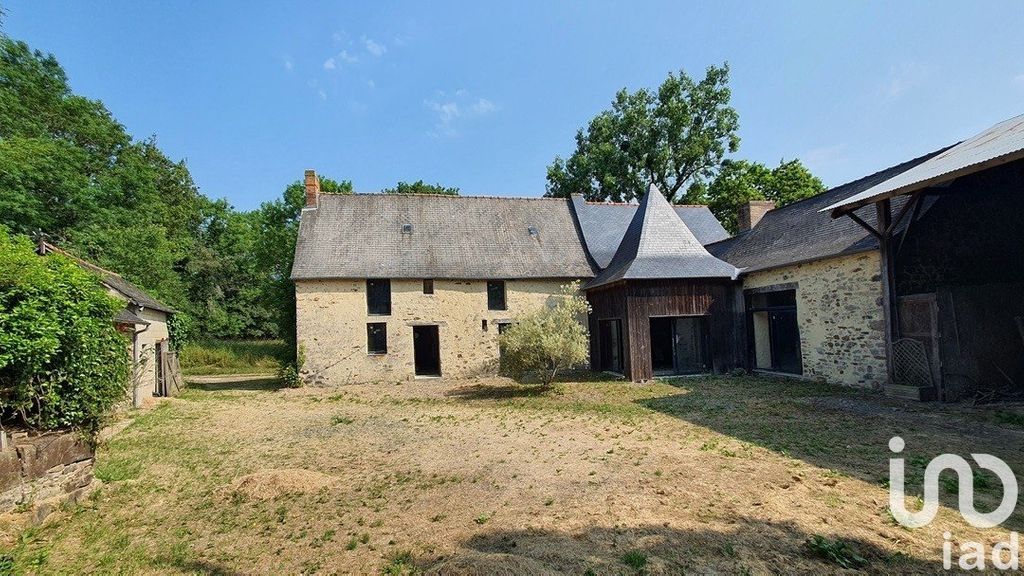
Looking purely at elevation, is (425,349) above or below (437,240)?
below

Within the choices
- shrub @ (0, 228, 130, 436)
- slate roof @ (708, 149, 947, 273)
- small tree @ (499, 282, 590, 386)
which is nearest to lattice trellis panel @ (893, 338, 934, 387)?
slate roof @ (708, 149, 947, 273)

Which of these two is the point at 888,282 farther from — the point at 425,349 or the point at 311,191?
the point at 311,191

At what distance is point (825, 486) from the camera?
491 cm

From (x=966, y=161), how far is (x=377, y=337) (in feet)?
49.5

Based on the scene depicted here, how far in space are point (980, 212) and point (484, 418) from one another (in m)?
11.4

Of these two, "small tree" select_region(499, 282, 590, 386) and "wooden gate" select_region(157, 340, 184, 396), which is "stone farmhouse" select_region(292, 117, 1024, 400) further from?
"wooden gate" select_region(157, 340, 184, 396)

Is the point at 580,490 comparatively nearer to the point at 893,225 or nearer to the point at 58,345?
the point at 58,345

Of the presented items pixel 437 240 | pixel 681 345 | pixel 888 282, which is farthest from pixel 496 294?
pixel 888 282

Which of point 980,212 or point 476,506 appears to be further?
point 980,212

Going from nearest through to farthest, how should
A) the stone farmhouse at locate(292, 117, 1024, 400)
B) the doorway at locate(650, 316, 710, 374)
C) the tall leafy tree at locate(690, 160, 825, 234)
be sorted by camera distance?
the stone farmhouse at locate(292, 117, 1024, 400)
the doorway at locate(650, 316, 710, 374)
the tall leafy tree at locate(690, 160, 825, 234)

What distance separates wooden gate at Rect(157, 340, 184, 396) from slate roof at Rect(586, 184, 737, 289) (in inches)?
535

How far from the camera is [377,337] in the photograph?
53.2 ft

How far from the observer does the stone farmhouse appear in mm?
9570

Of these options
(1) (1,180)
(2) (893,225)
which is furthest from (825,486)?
(1) (1,180)
